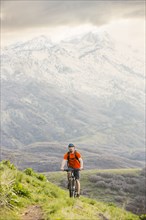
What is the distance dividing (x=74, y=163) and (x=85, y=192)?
177 meters

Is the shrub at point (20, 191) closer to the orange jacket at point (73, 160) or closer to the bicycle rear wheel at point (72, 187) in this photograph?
the bicycle rear wheel at point (72, 187)

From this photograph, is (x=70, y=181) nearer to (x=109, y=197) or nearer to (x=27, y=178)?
(x=27, y=178)

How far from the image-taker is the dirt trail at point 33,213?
609 inches

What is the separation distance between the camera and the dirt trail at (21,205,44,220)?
609 inches

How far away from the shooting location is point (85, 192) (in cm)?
19425

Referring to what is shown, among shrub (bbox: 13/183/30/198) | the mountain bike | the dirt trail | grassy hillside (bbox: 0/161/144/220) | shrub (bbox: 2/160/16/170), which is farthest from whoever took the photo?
shrub (bbox: 2/160/16/170)

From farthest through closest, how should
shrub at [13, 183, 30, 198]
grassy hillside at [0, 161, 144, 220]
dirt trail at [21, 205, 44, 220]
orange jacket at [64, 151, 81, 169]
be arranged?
orange jacket at [64, 151, 81, 169] → shrub at [13, 183, 30, 198] → dirt trail at [21, 205, 44, 220] → grassy hillside at [0, 161, 144, 220]

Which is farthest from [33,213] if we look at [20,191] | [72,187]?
[72,187]

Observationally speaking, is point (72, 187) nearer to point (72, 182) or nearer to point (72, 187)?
point (72, 187)

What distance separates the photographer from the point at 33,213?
53.9 feet

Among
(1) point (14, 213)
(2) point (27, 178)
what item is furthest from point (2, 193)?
(2) point (27, 178)

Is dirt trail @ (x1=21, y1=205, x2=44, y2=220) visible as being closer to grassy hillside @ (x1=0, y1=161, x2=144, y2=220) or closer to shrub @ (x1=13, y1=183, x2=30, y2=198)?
grassy hillside @ (x1=0, y1=161, x2=144, y2=220)

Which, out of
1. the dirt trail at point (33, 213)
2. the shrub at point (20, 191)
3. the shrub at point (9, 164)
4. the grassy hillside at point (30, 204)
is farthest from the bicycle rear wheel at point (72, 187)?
the shrub at point (9, 164)

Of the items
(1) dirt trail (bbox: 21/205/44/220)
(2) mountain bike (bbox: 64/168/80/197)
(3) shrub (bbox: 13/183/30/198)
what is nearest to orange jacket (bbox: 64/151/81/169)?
(2) mountain bike (bbox: 64/168/80/197)
